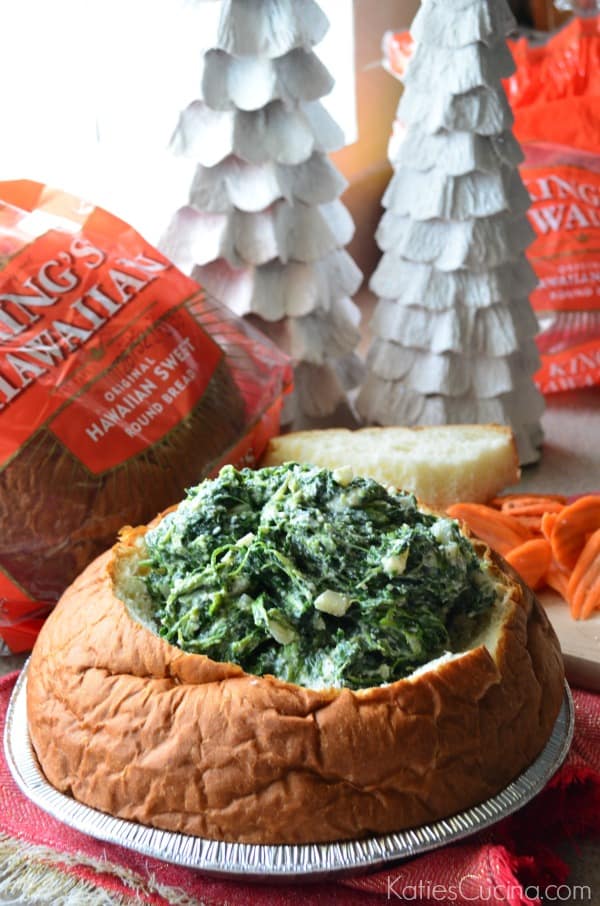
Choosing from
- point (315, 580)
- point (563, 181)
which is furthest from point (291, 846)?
point (563, 181)

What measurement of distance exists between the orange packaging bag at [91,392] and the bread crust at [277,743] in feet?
1.31

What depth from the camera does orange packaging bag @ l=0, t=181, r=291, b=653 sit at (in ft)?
4.38

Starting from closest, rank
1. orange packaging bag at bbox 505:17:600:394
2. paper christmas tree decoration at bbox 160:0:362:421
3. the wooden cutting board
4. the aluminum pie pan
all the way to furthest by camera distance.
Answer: the aluminum pie pan, the wooden cutting board, paper christmas tree decoration at bbox 160:0:362:421, orange packaging bag at bbox 505:17:600:394

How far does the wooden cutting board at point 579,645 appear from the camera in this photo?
1248mm

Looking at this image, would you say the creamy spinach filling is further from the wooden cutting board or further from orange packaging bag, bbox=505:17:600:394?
orange packaging bag, bbox=505:17:600:394

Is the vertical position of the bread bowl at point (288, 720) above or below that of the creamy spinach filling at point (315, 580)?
below

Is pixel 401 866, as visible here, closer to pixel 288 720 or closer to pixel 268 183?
pixel 288 720

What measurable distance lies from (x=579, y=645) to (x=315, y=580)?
44cm

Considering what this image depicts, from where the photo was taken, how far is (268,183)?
172 cm

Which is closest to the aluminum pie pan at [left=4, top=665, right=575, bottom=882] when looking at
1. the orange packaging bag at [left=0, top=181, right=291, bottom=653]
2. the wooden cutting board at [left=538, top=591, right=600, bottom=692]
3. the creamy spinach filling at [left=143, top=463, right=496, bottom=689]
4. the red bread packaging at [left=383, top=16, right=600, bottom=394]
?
the creamy spinach filling at [left=143, top=463, right=496, bottom=689]

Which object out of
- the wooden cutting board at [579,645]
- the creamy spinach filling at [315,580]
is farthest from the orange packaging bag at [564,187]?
the creamy spinach filling at [315,580]

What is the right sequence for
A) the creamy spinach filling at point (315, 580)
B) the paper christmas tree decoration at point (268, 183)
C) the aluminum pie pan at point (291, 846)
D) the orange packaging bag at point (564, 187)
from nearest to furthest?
the aluminum pie pan at point (291, 846)
the creamy spinach filling at point (315, 580)
the paper christmas tree decoration at point (268, 183)
the orange packaging bag at point (564, 187)

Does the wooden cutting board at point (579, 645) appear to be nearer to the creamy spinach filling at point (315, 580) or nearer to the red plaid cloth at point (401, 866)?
the red plaid cloth at point (401, 866)

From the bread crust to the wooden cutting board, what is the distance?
293mm
